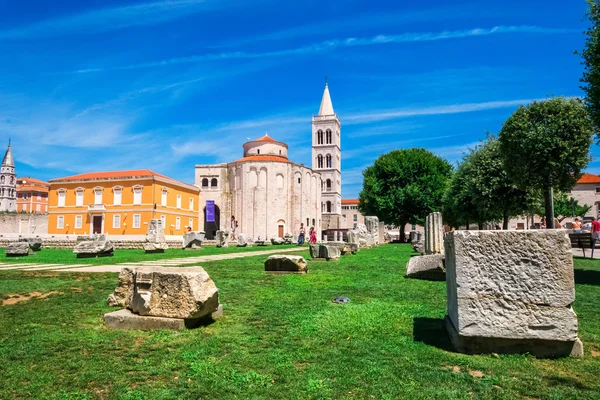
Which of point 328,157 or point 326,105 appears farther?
A: point 326,105

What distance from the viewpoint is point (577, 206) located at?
6197cm

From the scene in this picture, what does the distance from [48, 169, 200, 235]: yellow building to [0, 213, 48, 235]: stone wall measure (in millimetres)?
4137

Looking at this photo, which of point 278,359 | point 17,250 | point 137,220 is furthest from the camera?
point 137,220

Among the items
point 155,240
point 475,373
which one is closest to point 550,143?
point 475,373

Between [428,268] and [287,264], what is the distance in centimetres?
338

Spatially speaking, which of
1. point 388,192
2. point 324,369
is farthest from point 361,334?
point 388,192

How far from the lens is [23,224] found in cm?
5169

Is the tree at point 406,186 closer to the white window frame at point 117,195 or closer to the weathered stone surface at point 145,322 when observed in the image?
the white window frame at point 117,195

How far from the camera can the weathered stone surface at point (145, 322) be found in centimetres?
434

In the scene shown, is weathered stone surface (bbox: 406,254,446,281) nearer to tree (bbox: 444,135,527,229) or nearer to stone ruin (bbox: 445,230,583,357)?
stone ruin (bbox: 445,230,583,357)

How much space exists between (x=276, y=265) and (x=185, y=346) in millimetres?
6134

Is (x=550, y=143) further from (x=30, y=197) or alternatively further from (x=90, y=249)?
(x=30, y=197)

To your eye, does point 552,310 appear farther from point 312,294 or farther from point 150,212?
point 150,212

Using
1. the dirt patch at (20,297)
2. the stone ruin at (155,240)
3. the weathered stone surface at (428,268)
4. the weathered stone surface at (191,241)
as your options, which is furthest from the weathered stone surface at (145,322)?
the weathered stone surface at (191,241)
